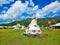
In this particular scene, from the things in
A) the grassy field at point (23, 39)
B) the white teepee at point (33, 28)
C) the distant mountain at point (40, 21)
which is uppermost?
the distant mountain at point (40, 21)

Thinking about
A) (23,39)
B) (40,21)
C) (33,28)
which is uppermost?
(40,21)

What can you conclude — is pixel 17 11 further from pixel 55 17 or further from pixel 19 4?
pixel 55 17

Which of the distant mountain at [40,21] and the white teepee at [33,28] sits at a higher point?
the distant mountain at [40,21]

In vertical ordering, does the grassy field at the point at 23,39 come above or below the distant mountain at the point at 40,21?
below

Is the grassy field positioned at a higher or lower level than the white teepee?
lower

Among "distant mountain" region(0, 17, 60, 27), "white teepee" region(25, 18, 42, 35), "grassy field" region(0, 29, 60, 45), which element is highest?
"distant mountain" region(0, 17, 60, 27)

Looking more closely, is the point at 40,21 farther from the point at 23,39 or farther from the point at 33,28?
the point at 23,39

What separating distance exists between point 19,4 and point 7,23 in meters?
0.35

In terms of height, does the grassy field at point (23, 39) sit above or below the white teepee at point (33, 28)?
below

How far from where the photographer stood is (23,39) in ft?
8.27

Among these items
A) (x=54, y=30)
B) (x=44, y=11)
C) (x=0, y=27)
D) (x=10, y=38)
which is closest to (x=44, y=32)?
(x=54, y=30)

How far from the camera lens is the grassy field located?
2.49 m

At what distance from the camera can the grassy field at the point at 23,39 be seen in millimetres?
2490

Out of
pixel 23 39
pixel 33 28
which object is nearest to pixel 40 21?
pixel 33 28
